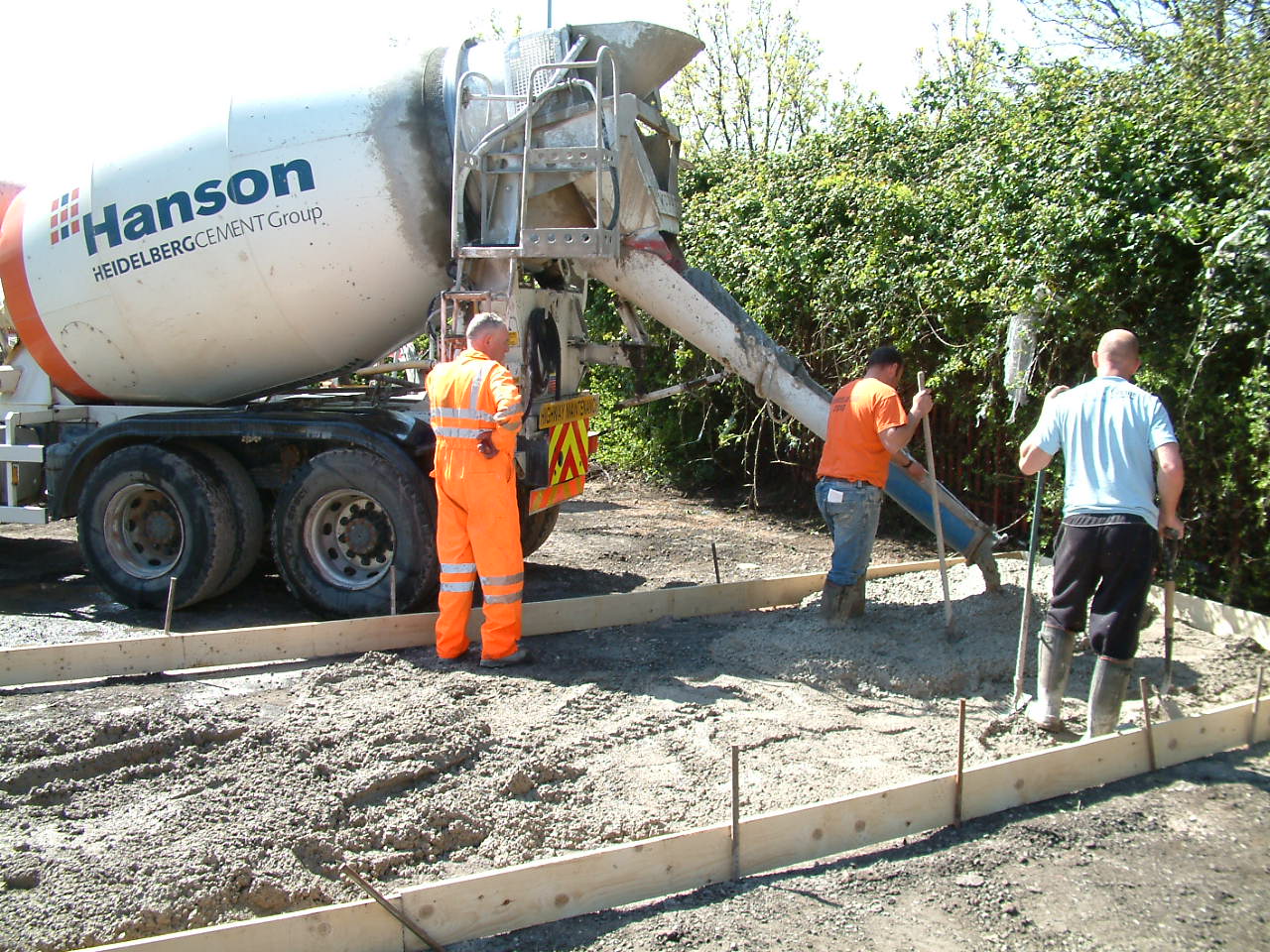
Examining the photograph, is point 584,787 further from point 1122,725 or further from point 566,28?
point 566,28

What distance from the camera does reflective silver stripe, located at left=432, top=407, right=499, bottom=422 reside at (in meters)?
5.23

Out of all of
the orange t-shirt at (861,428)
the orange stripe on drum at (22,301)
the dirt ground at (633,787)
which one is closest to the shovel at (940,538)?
the dirt ground at (633,787)

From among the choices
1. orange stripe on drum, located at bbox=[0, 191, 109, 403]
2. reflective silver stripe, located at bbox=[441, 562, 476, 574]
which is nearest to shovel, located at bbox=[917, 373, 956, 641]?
reflective silver stripe, located at bbox=[441, 562, 476, 574]

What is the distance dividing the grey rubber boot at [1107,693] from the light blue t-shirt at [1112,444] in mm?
617

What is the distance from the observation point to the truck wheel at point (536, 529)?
A: 23.6ft

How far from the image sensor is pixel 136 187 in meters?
6.14

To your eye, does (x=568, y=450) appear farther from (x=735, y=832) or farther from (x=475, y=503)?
(x=735, y=832)

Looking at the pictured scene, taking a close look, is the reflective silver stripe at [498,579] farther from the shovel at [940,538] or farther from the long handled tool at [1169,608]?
the long handled tool at [1169,608]

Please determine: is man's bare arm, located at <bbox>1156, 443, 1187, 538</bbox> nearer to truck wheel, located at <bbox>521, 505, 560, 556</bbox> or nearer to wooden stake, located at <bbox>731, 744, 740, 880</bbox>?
wooden stake, located at <bbox>731, 744, 740, 880</bbox>

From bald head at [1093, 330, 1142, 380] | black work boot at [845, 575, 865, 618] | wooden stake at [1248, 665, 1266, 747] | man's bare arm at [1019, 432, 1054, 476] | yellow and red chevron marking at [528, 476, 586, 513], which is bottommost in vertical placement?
wooden stake at [1248, 665, 1266, 747]

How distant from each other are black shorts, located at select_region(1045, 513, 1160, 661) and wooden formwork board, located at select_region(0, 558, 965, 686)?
2.25 meters

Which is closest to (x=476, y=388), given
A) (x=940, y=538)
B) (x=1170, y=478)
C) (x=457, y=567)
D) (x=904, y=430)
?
(x=457, y=567)

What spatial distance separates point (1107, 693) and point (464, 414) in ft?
10.6

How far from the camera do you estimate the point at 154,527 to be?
6.65 meters
